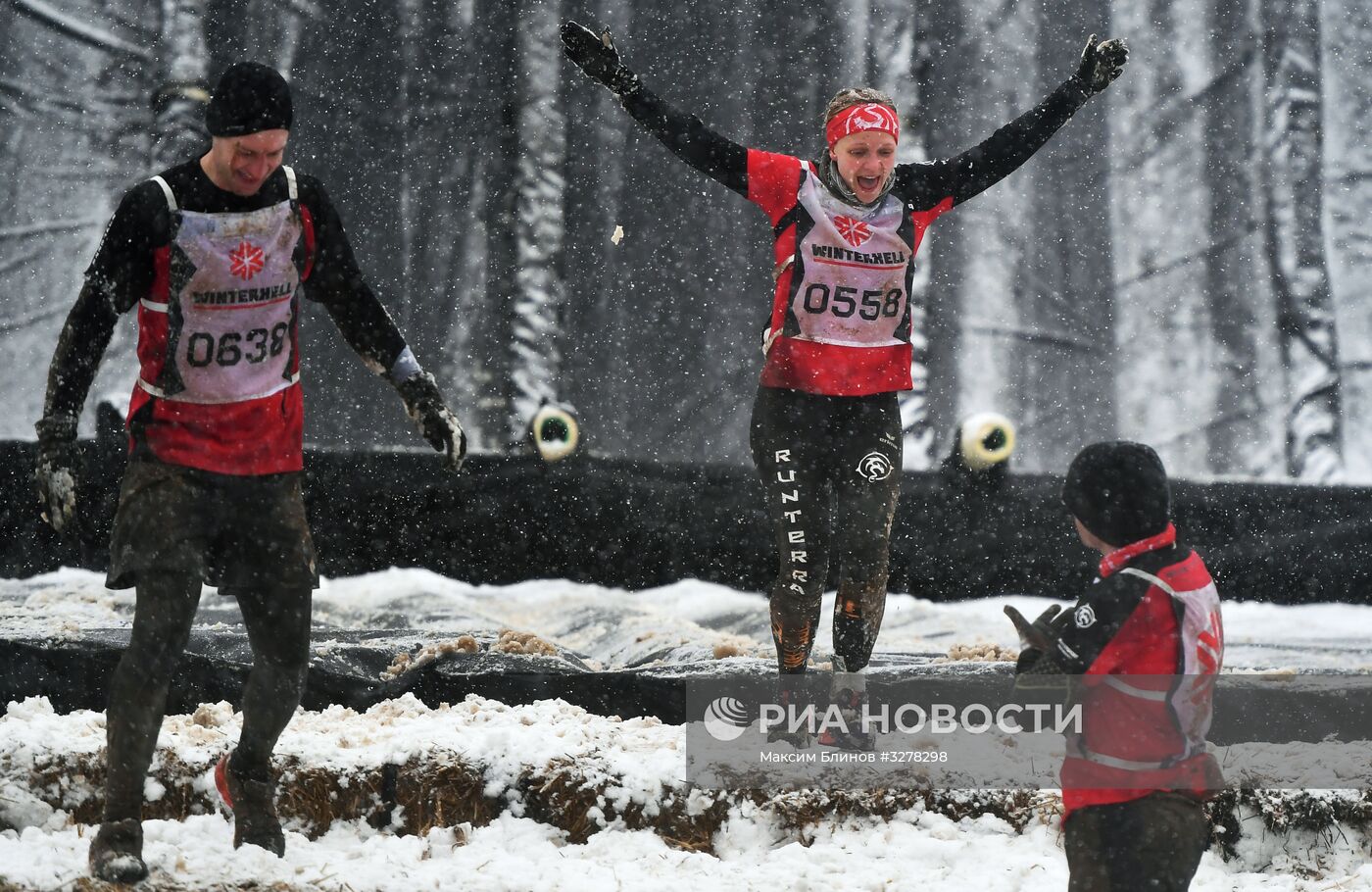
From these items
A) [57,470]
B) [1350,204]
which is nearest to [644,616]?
[57,470]

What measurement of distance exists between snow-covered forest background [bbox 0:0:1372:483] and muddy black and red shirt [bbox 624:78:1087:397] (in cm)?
320

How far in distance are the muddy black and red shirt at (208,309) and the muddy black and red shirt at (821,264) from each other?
126 cm

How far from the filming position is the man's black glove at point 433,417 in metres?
3.60

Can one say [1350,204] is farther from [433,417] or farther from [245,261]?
[245,261]

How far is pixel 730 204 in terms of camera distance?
754 centimetres

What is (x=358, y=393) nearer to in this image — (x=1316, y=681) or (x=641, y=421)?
(x=641, y=421)

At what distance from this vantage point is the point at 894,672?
190 inches

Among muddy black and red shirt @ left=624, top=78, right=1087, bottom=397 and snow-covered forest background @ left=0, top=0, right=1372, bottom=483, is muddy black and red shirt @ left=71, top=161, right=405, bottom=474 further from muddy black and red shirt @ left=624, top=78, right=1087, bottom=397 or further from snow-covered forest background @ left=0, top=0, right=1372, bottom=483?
snow-covered forest background @ left=0, top=0, right=1372, bottom=483

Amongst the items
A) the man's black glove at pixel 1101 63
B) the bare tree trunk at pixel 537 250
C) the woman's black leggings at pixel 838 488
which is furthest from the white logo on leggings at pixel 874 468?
the bare tree trunk at pixel 537 250

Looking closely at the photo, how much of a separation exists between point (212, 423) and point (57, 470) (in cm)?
36

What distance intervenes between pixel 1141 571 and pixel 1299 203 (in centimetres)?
578

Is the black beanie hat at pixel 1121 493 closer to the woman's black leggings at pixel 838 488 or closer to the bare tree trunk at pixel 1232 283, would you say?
the woman's black leggings at pixel 838 488

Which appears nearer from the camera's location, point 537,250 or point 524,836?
point 524,836

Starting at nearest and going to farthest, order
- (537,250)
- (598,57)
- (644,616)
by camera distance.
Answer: (598,57), (644,616), (537,250)
